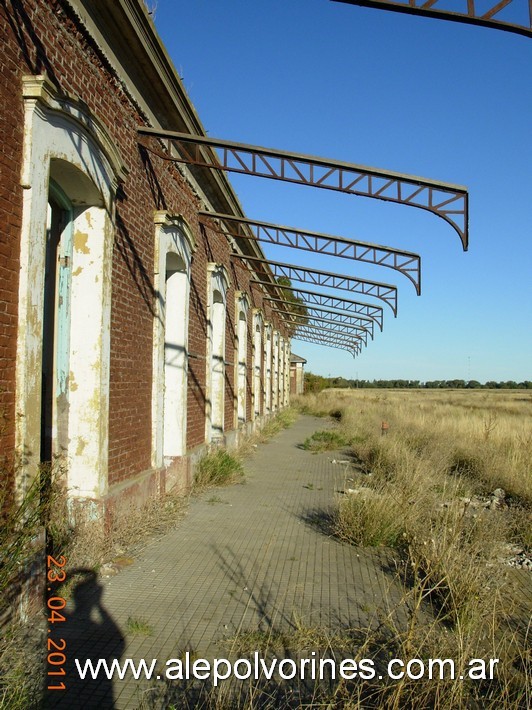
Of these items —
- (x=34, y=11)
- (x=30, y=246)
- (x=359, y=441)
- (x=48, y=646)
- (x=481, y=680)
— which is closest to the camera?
(x=481, y=680)

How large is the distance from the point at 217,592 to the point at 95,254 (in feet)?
11.5

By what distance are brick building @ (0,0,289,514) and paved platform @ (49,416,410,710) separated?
106 centimetres

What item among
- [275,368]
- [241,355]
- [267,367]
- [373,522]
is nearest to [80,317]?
[373,522]

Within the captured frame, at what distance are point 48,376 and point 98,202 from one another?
1856 millimetres

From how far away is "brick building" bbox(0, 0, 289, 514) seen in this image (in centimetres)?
435

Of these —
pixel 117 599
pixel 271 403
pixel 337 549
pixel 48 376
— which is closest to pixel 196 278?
pixel 48 376

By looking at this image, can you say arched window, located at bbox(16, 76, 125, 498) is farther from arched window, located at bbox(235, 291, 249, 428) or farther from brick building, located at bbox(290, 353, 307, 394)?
brick building, located at bbox(290, 353, 307, 394)

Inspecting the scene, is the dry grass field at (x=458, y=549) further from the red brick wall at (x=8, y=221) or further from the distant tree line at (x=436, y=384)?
the distant tree line at (x=436, y=384)

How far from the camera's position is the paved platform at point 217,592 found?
378 cm

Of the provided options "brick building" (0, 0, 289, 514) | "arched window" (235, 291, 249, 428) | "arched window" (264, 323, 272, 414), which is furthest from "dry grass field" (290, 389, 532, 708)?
"arched window" (264, 323, 272, 414)

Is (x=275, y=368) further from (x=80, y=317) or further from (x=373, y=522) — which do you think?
(x=80, y=317)

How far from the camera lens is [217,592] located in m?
4.86

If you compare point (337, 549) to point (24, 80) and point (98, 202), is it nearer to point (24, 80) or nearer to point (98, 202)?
point (98, 202)

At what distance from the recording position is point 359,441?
16.0m
